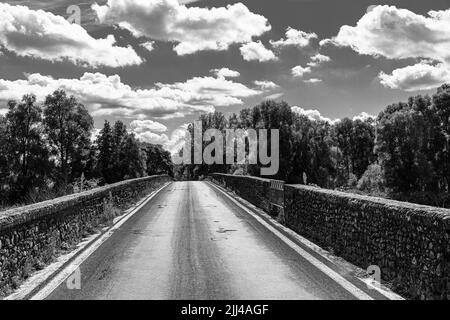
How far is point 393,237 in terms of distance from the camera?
6.75 metres

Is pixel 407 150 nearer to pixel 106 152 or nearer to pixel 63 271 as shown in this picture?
pixel 106 152

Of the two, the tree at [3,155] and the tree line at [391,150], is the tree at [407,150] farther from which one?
the tree at [3,155]

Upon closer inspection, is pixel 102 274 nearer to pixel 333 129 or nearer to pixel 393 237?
pixel 393 237

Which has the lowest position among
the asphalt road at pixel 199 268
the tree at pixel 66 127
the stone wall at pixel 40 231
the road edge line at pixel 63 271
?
the road edge line at pixel 63 271

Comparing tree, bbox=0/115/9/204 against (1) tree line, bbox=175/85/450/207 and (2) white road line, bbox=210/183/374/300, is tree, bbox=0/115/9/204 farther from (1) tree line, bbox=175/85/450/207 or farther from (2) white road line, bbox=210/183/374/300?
(2) white road line, bbox=210/183/374/300

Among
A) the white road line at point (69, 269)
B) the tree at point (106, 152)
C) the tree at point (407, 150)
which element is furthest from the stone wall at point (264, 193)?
the tree at point (106, 152)

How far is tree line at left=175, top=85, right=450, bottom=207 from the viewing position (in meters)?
52.3

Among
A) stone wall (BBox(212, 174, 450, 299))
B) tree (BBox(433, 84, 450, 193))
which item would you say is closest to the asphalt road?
stone wall (BBox(212, 174, 450, 299))

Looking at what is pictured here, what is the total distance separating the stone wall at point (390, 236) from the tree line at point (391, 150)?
134 ft

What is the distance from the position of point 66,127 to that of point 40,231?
196 feet

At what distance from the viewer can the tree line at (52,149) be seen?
57.1 meters

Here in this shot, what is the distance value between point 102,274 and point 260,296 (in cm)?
278
